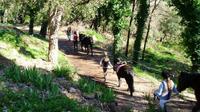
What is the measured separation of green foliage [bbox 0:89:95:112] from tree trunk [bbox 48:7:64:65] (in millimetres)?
9664

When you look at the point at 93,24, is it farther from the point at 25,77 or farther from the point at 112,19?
the point at 25,77

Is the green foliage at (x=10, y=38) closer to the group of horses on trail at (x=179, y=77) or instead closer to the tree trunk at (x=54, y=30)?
the tree trunk at (x=54, y=30)

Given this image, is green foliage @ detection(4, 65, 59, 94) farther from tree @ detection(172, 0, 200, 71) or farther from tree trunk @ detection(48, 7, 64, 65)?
tree @ detection(172, 0, 200, 71)

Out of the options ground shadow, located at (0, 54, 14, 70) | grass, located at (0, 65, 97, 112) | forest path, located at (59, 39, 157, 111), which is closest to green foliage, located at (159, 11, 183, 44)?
forest path, located at (59, 39, 157, 111)

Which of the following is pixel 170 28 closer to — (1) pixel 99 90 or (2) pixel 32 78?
(1) pixel 99 90

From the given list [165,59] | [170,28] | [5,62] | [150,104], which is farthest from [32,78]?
[170,28]

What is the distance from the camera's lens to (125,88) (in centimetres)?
2178

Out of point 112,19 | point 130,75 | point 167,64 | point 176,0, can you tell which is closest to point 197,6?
point 176,0

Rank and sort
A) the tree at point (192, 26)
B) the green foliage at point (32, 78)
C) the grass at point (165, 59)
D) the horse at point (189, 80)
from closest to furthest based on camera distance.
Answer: the horse at point (189, 80) → the green foliage at point (32, 78) → the tree at point (192, 26) → the grass at point (165, 59)

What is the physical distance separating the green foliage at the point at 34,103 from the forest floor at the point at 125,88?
390cm

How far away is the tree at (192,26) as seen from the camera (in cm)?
3262

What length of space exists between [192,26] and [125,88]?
43.8ft

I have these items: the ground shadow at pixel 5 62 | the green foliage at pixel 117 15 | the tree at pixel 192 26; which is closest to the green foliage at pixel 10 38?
the ground shadow at pixel 5 62

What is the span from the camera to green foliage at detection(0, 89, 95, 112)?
13.0 m
